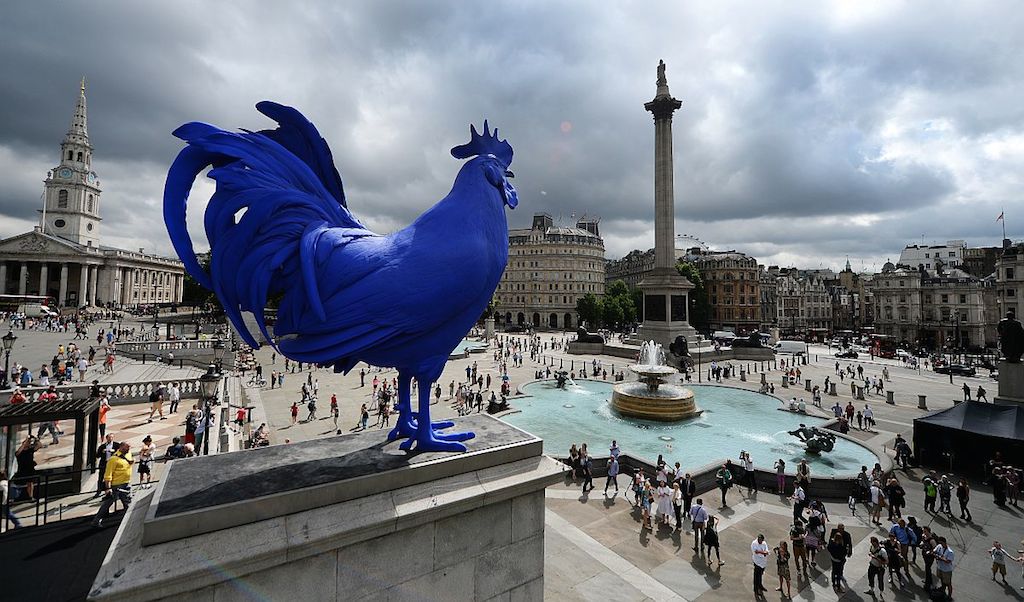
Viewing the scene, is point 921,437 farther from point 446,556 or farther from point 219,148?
point 219,148

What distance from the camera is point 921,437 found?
15.4 metres

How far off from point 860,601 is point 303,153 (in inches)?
485

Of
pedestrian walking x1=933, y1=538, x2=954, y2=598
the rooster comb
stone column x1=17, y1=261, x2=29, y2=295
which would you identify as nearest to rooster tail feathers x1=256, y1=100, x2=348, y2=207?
the rooster comb

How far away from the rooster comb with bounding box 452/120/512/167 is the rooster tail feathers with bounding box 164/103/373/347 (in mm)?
2343

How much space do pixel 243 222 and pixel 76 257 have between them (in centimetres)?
9614

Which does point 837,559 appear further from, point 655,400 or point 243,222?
point 655,400

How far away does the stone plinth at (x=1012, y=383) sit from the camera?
1758 centimetres

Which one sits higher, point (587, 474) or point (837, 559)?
point (587, 474)

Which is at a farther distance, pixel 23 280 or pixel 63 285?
pixel 63 285

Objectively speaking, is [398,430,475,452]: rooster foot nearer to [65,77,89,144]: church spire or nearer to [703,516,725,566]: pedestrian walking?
[703,516,725,566]: pedestrian walking

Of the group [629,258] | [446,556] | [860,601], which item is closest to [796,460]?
[860,601]

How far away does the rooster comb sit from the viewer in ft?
20.4

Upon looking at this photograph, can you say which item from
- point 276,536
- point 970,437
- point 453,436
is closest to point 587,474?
point 453,436

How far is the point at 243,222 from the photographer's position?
4535mm
